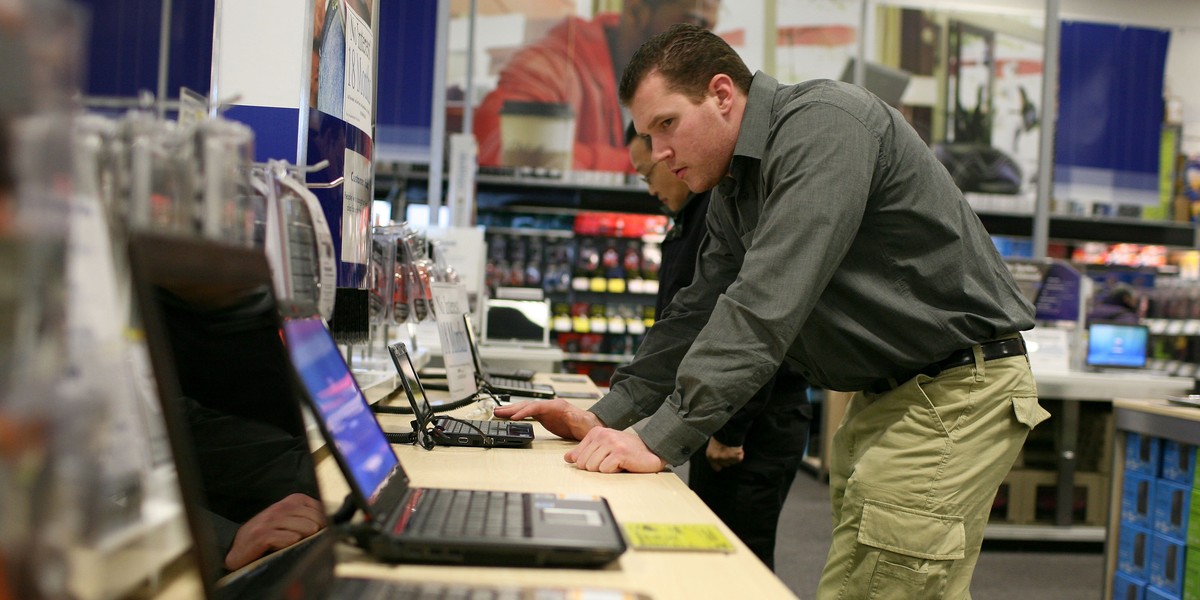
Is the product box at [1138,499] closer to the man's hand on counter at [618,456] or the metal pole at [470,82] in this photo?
the man's hand on counter at [618,456]

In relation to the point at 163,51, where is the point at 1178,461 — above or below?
below

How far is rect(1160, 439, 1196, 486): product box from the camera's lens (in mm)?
3021

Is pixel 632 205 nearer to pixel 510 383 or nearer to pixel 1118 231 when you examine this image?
pixel 1118 231

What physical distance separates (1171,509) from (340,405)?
3109 mm

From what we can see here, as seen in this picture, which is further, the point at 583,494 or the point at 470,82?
the point at 470,82

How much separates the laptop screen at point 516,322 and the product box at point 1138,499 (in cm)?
304

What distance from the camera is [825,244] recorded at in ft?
4.75

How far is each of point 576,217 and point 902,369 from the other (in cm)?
615

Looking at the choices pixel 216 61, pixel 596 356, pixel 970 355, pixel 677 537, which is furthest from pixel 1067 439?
pixel 216 61

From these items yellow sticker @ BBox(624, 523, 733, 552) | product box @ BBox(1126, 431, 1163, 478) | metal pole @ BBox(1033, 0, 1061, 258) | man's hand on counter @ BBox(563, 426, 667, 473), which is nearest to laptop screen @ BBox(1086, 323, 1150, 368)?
metal pole @ BBox(1033, 0, 1061, 258)

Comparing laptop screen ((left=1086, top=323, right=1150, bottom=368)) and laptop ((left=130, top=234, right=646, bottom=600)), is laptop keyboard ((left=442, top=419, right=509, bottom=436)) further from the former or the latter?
laptop screen ((left=1086, top=323, right=1150, bottom=368))

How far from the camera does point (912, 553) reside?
5.20ft

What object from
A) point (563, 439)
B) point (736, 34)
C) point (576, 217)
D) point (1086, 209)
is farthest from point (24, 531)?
point (1086, 209)

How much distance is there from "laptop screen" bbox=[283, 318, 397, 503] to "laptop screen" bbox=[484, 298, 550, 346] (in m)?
4.13
